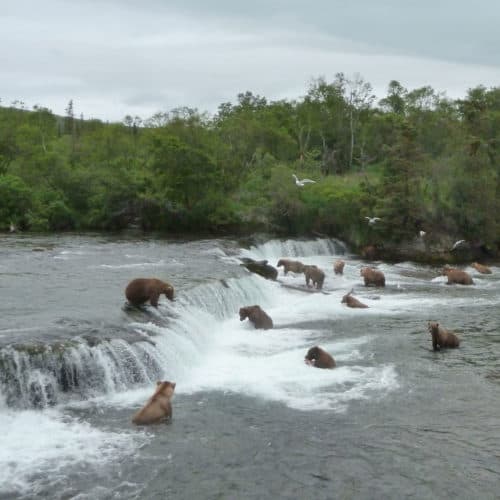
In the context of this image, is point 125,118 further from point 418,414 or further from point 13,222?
point 418,414

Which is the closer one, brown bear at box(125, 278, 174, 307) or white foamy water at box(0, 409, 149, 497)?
white foamy water at box(0, 409, 149, 497)

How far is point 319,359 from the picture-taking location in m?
15.1

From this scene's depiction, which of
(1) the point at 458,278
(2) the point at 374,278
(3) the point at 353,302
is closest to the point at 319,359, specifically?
(3) the point at 353,302

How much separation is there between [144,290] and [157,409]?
624 cm

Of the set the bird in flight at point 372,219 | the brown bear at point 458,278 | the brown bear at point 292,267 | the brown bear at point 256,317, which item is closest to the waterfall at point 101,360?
the brown bear at point 256,317

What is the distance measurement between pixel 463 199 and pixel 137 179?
20.2 metres

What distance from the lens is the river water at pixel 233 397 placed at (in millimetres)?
9695

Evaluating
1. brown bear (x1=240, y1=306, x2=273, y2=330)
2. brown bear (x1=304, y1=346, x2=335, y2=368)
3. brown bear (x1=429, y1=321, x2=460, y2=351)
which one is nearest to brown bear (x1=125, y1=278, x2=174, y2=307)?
brown bear (x1=240, y1=306, x2=273, y2=330)

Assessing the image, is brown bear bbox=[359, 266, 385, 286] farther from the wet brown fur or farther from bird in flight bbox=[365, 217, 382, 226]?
bird in flight bbox=[365, 217, 382, 226]

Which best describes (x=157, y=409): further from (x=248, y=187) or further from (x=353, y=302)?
(x=248, y=187)

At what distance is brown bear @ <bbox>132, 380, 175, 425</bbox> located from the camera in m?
11.6

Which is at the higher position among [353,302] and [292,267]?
[292,267]

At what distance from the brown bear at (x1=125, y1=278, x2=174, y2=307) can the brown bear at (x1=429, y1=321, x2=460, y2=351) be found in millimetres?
6911

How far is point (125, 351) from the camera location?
14.1 meters
